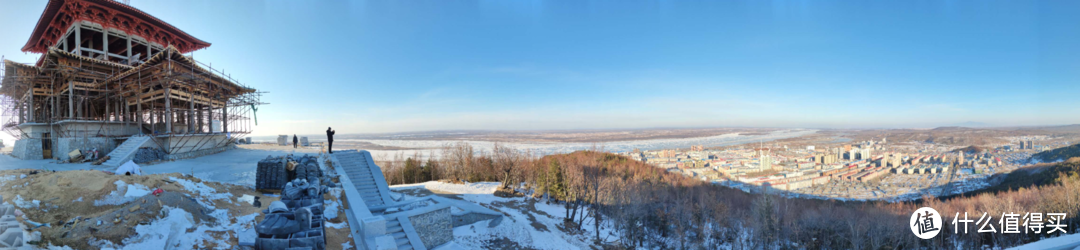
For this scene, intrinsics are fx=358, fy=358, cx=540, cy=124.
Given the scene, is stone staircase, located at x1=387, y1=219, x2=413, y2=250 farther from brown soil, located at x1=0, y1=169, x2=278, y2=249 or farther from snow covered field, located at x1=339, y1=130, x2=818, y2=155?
snow covered field, located at x1=339, y1=130, x2=818, y2=155

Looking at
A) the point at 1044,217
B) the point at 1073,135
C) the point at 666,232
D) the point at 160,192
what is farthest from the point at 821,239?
the point at 1073,135

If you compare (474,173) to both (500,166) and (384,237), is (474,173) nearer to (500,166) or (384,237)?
(500,166)

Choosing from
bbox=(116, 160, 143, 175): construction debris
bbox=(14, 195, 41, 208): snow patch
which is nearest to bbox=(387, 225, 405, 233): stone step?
bbox=(14, 195, 41, 208): snow patch

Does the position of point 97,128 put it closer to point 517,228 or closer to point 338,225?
point 338,225

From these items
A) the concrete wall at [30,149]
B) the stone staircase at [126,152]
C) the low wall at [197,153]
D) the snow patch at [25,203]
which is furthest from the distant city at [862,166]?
the concrete wall at [30,149]

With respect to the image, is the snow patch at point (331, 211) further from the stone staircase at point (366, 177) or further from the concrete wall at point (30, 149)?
the concrete wall at point (30, 149)
